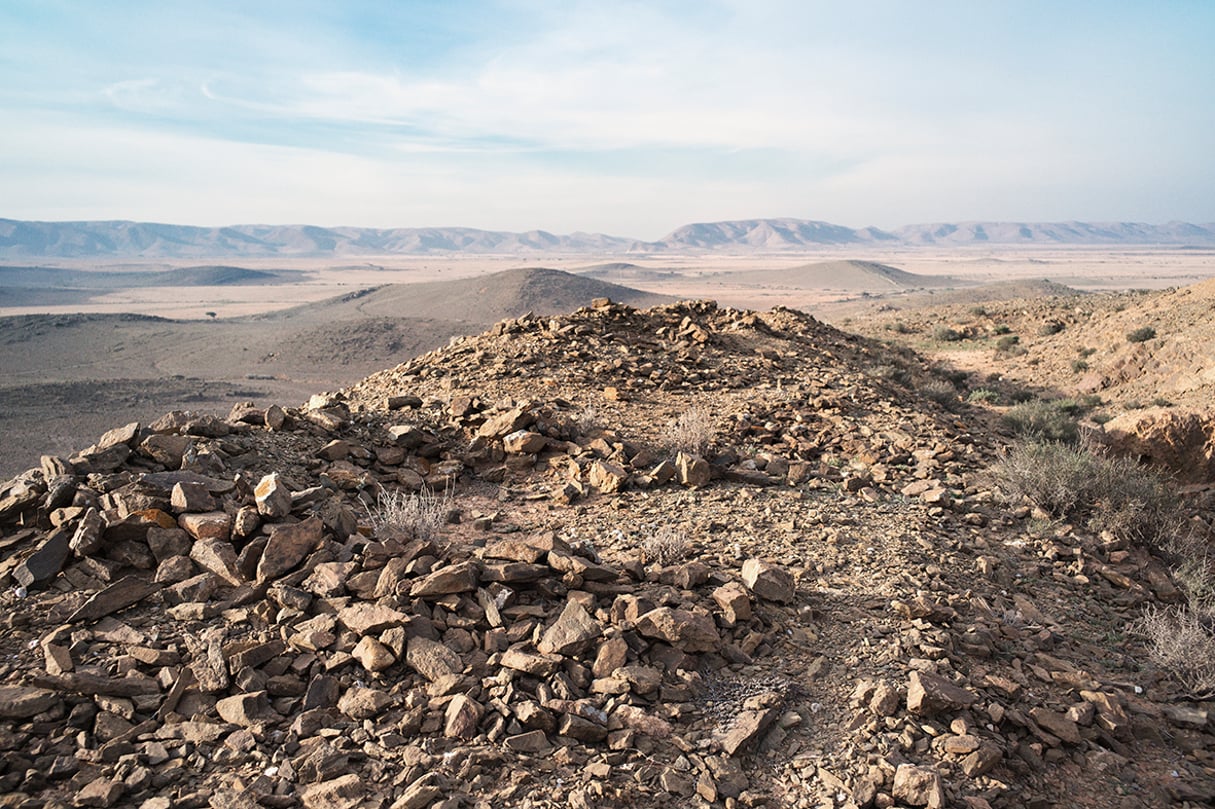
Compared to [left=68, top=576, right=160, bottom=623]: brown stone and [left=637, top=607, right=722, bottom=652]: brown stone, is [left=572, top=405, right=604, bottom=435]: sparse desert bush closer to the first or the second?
[left=637, top=607, right=722, bottom=652]: brown stone

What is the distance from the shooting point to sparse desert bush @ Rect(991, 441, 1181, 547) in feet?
23.0

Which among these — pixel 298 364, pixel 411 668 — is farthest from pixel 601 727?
pixel 298 364

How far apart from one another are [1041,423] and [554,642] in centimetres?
1062

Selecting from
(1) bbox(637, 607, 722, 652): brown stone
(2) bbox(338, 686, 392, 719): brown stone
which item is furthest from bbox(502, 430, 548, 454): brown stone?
(2) bbox(338, 686, 392, 719): brown stone

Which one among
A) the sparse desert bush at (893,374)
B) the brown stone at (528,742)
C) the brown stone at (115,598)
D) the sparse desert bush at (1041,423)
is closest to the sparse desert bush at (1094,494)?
the sparse desert bush at (1041,423)

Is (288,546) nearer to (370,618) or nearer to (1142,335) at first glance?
(370,618)

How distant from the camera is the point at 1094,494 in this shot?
7387mm

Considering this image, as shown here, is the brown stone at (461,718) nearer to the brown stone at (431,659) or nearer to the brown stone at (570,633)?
the brown stone at (431,659)

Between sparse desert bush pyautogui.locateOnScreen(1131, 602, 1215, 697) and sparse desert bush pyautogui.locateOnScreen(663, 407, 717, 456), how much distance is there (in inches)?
158

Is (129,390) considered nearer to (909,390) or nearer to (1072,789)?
(909,390)

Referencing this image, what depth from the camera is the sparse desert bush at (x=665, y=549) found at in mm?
5531

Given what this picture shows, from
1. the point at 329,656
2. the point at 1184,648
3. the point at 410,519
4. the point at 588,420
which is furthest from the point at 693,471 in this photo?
the point at 329,656

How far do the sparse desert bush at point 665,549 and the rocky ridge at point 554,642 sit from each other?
0.02 meters

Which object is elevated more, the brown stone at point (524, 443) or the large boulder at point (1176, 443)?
the brown stone at point (524, 443)
